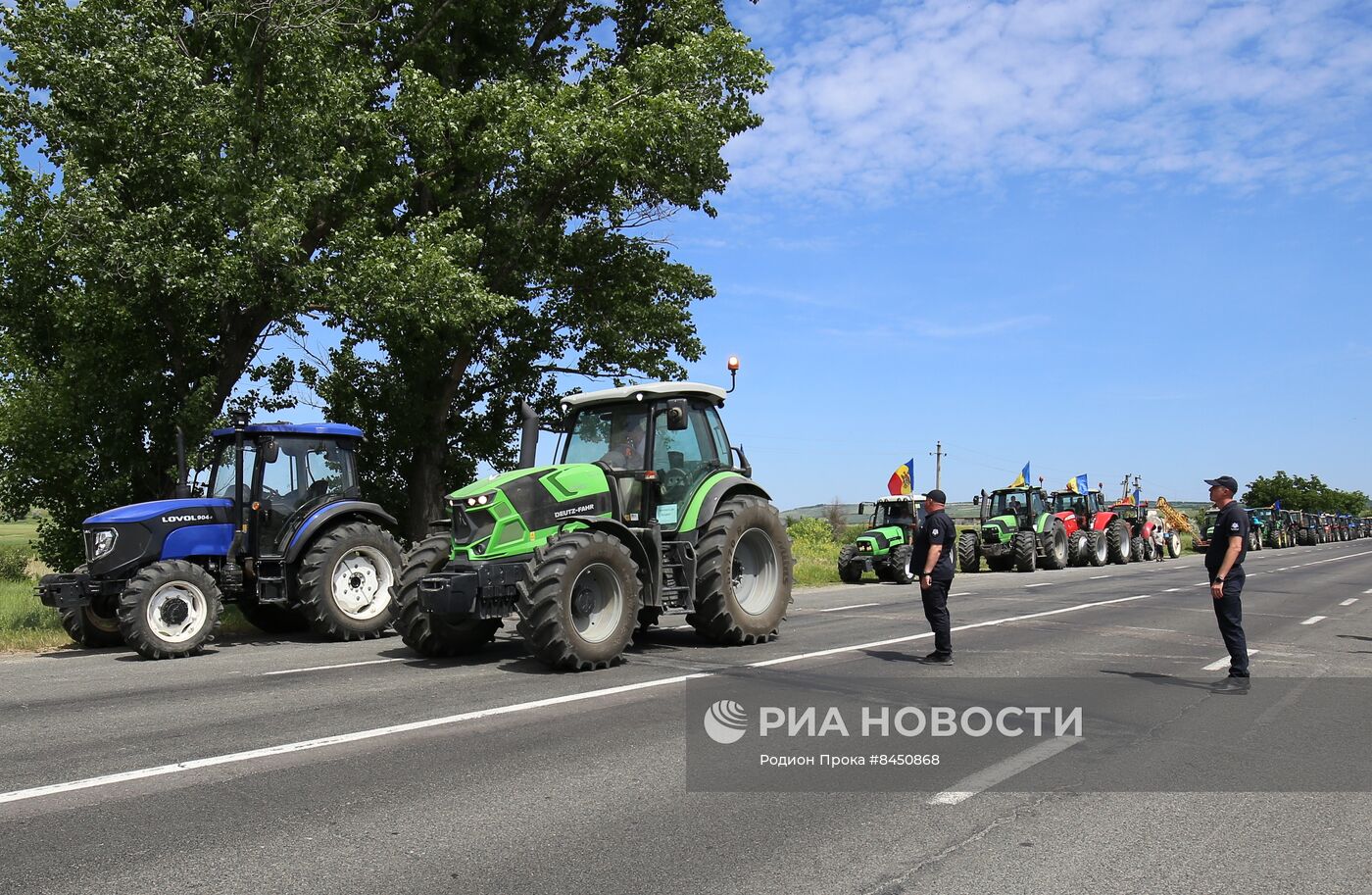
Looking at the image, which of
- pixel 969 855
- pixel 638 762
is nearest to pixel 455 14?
Answer: pixel 638 762

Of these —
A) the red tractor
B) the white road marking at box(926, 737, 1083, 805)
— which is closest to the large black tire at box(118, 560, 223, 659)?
the white road marking at box(926, 737, 1083, 805)

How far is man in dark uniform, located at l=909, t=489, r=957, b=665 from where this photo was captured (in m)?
9.63

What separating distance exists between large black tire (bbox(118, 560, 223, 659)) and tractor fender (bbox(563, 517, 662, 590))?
4.26m

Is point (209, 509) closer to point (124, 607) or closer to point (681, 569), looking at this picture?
point (124, 607)

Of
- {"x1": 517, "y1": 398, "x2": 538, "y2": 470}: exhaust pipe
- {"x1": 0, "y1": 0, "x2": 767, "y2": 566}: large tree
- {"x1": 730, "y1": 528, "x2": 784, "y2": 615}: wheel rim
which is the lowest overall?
{"x1": 730, "y1": 528, "x2": 784, "y2": 615}: wheel rim

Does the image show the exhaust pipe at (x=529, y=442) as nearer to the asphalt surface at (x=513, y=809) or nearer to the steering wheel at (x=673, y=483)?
the steering wheel at (x=673, y=483)

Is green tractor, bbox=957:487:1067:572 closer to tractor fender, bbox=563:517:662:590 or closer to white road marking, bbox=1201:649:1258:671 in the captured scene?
white road marking, bbox=1201:649:1258:671

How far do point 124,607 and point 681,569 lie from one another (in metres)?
5.57

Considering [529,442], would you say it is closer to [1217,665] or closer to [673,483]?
[673,483]

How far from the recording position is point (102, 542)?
11.2 meters

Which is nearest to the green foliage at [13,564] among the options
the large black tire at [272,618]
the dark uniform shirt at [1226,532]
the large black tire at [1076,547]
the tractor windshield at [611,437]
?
the large black tire at [272,618]

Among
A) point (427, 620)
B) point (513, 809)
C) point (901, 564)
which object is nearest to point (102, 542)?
point (427, 620)

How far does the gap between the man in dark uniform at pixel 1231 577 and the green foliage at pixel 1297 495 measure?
131m

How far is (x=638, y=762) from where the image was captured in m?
6.01
